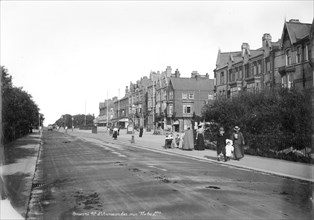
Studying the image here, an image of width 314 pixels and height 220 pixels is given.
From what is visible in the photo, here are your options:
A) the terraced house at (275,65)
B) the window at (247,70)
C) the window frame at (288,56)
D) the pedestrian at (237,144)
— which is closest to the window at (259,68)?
the terraced house at (275,65)

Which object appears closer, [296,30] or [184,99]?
[296,30]

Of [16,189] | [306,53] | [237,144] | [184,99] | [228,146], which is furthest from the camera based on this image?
[184,99]

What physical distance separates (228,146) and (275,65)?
25.6 meters

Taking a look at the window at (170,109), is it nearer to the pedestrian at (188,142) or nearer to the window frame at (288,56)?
the window frame at (288,56)

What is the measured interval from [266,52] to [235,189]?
34.9 metres

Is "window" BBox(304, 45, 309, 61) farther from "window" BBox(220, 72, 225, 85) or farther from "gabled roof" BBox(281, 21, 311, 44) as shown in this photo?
"window" BBox(220, 72, 225, 85)

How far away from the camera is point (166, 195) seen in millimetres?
8133

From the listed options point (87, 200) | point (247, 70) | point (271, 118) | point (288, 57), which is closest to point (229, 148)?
point (271, 118)

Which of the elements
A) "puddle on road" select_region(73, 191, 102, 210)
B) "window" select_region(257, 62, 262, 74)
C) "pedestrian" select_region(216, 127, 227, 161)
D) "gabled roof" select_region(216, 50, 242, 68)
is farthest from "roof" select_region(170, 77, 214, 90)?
"puddle on road" select_region(73, 191, 102, 210)

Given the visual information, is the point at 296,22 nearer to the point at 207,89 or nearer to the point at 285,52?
the point at 285,52

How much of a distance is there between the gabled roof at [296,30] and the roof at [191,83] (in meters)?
40.0

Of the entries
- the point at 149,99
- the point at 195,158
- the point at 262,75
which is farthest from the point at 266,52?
the point at 149,99

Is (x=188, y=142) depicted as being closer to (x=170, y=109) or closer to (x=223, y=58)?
(x=223, y=58)

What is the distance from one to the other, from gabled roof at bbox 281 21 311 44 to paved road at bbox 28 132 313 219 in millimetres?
26500
